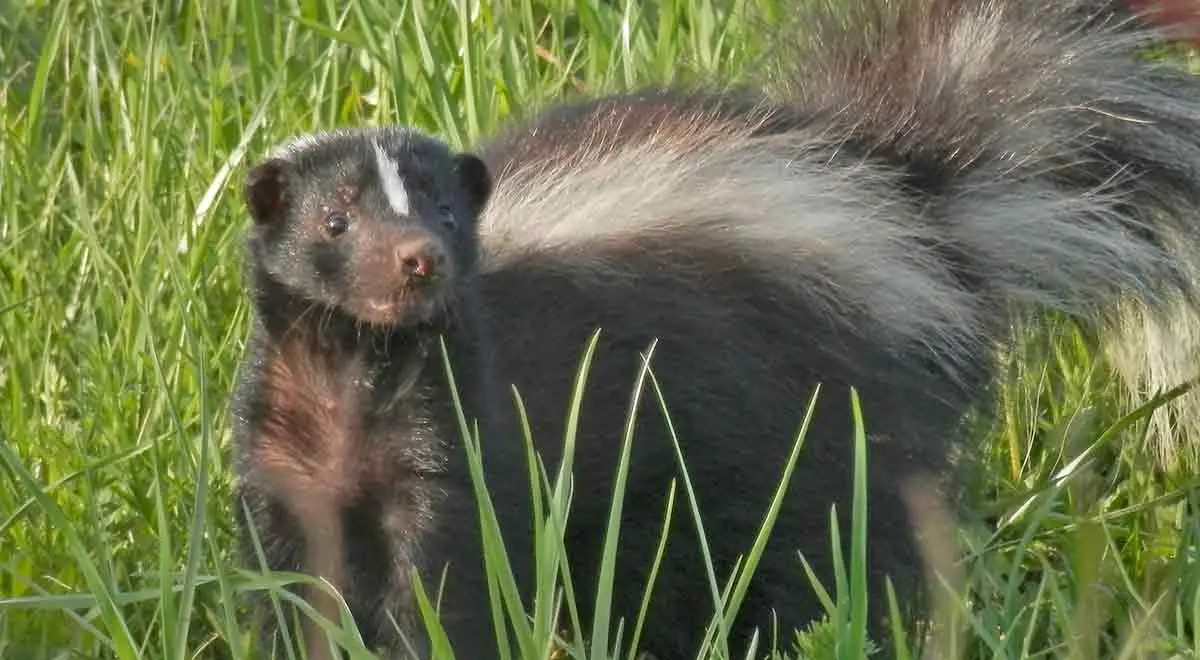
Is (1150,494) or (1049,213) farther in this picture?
(1150,494)

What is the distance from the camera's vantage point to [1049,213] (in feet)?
17.3

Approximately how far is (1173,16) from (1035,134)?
50 cm

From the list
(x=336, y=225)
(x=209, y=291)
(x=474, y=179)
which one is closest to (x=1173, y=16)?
(x=474, y=179)

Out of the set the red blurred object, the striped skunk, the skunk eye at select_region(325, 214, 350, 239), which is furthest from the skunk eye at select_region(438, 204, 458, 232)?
the red blurred object

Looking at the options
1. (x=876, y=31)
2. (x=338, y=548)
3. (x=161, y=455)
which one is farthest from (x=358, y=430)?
(x=876, y=31)

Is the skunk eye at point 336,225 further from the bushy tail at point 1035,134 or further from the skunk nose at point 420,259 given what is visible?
the bushy tail at point 1035,134

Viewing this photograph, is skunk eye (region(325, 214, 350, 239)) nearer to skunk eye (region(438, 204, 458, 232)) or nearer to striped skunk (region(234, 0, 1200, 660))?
striped skunk (region(234, 0, 1200, 660))

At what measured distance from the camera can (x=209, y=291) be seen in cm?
579

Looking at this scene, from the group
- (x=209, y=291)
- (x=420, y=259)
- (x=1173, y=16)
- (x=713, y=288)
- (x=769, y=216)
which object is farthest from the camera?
(x=209, y=291)

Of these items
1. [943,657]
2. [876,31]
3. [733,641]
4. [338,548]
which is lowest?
[733,641]

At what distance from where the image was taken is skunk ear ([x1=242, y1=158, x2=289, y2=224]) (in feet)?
14.4

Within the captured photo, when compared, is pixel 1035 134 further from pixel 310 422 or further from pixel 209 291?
pixel 209 291

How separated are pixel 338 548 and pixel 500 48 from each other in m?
2.52

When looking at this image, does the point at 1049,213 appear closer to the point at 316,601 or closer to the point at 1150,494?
the point at 1150,494
